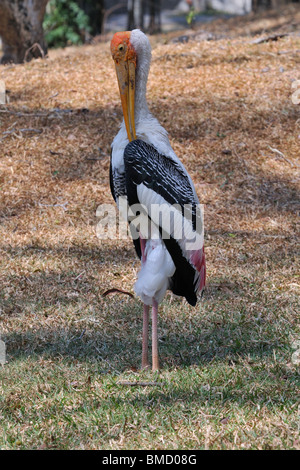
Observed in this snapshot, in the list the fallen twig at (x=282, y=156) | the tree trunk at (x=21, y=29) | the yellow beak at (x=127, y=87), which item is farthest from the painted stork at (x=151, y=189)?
the tree trunk at (x=21, y=29)

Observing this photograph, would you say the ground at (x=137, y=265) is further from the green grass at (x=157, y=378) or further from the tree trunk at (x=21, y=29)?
the tree trunk at (x=21, y=29)

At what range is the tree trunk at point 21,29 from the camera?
9.78 metres

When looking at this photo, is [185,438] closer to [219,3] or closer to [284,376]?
[284,376]

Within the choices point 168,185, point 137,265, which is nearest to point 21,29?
point 137,265

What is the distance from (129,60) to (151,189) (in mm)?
738

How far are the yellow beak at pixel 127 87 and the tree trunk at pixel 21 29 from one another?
6.76m

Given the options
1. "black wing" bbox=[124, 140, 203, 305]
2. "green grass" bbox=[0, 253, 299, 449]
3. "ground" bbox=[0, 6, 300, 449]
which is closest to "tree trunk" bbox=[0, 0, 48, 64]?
"ground" bbox=[0, 6, 300, 449]

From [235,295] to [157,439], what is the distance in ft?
6.29

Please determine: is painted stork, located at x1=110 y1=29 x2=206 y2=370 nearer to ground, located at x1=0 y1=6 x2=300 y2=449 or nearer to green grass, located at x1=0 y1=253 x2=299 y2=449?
green grass, located at x1=0 y1=253 x2=299 y2=449

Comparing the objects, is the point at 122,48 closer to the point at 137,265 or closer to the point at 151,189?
the point at 151,189

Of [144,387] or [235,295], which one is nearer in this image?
[144,387]

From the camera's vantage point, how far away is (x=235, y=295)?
4.65 metres

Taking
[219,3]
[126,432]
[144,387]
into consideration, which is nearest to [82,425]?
[126,432]

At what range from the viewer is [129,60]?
11.6 ft
